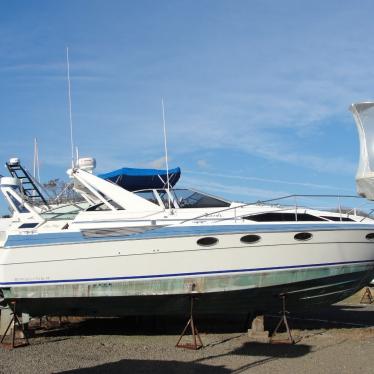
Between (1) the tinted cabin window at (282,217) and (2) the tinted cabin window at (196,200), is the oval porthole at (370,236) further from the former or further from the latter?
(2) the tinted cabin window at (196,200)

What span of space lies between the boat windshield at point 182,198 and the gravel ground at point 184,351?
9.31 ft

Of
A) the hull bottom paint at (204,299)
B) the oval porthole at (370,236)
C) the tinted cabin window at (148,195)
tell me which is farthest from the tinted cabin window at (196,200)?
the oval porthole at (370,236)

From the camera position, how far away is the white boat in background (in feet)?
35.0

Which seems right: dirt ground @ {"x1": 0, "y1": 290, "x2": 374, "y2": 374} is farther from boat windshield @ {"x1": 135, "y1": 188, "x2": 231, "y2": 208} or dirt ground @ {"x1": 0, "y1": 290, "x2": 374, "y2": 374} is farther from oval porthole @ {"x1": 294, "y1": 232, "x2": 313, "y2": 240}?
boat windshield @ {"x1": 135, "y1": 188, "x2": 231, "y2": 208}

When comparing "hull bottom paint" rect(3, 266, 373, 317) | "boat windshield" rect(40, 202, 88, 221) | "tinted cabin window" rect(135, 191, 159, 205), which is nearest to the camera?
"hull bottom paint" rect(3, 266, 373, 317)

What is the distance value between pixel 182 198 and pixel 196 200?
0.34 metres

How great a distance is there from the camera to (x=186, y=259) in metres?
10.7

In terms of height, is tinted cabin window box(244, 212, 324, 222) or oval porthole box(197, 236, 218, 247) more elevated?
tinted cabin window box(244, 212, 324, 222)

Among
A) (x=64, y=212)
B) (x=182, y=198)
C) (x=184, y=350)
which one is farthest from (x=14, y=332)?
(x=182, y=198)

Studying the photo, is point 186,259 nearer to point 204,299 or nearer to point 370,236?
point 204,299

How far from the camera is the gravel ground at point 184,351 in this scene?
862cm

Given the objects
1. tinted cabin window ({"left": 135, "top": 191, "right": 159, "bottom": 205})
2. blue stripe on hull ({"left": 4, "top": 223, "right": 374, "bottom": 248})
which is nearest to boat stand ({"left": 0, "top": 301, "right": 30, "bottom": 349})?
blue stripe on hull ({"left": 4, "top": 223, "right": 374, "bottom": 248})

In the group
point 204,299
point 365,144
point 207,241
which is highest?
point 365,144

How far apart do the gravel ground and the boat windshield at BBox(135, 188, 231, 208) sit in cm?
284
